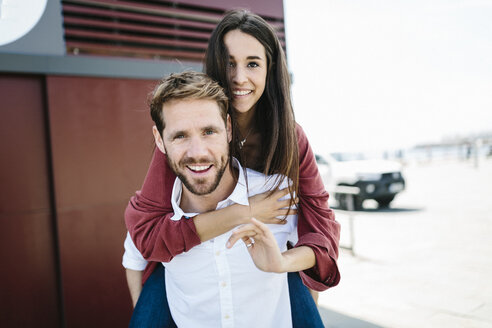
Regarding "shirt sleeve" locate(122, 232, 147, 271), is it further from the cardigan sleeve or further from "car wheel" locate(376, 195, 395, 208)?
"car wheel" locate(376, 195, 395, 208)

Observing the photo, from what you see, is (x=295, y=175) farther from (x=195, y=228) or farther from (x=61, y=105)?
(x=61, y=105)

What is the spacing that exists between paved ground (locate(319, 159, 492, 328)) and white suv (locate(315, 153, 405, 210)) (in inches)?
28.2

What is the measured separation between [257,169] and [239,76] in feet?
1.77

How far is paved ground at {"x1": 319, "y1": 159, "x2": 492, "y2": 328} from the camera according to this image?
4262 mm

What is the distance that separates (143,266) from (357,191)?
8.36 m

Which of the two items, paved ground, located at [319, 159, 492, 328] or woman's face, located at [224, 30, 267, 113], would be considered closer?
woman's face, located at [224, 30, 267, 113]

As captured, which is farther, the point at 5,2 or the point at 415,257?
the point at 415,257

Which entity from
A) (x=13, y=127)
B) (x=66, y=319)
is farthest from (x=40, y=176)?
(x=66, y=319)

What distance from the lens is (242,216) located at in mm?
2104

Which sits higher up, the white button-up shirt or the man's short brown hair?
the man's short brown hair

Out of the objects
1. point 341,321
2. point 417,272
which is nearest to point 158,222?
point 341,321

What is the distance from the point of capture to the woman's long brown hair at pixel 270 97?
2.26 m

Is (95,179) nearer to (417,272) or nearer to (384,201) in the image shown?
(417,272)

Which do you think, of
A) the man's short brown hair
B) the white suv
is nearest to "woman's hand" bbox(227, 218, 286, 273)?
the man's short brown hair
